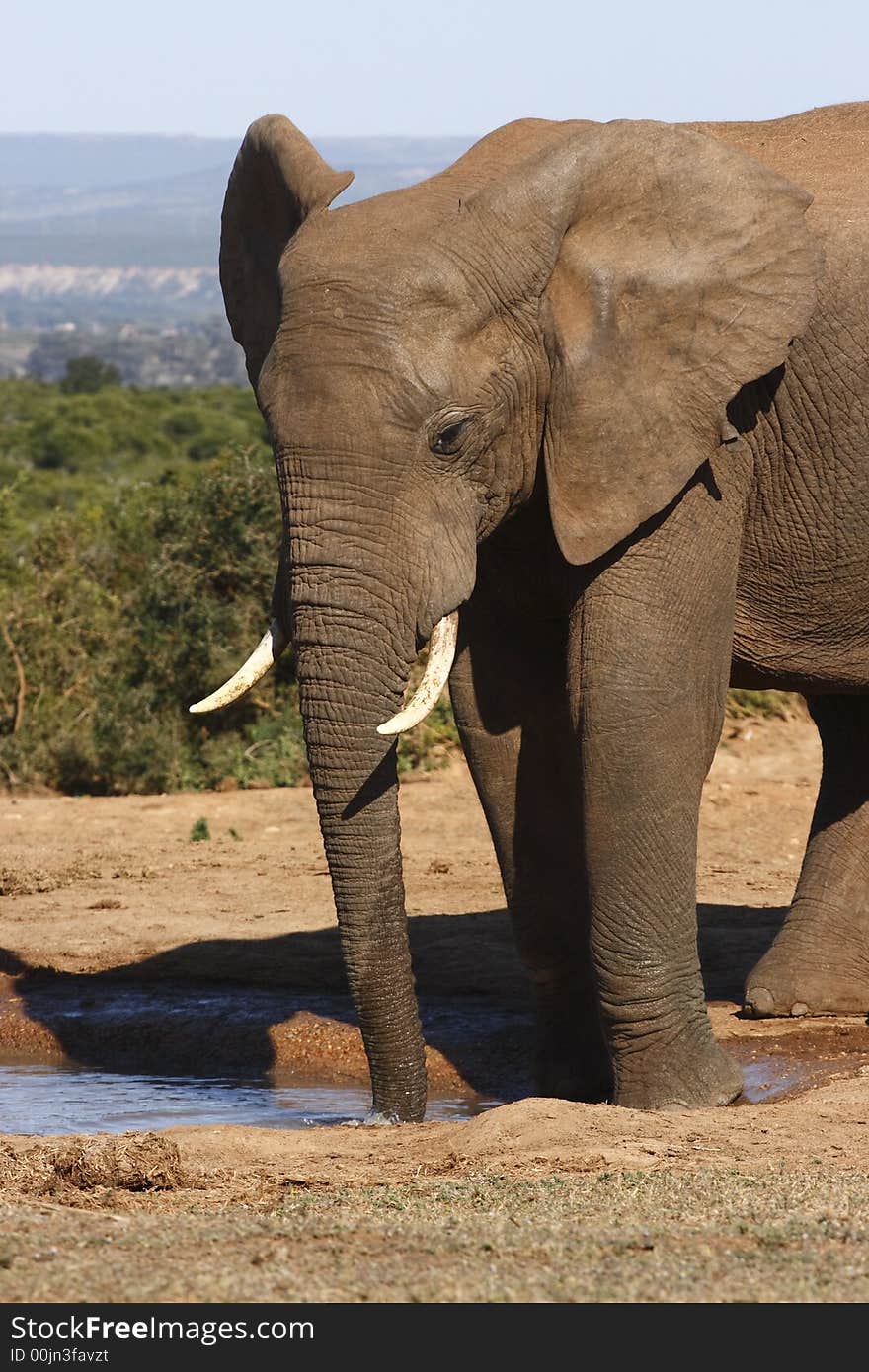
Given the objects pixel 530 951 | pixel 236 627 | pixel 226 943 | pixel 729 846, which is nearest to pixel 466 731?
pixel 530 951

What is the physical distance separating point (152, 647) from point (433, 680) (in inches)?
332

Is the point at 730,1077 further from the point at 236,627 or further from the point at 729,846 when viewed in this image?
the point at 236,627

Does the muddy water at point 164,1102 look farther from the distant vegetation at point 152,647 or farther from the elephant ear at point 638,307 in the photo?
the distant vegetation at point 152,647

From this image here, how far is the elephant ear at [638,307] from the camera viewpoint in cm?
556

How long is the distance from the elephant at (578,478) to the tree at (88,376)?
5438cm

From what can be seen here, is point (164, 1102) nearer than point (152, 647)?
Yes

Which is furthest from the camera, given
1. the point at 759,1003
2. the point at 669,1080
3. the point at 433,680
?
the point at 759,1003

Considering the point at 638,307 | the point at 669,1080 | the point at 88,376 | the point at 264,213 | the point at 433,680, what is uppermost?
the point at 264,213

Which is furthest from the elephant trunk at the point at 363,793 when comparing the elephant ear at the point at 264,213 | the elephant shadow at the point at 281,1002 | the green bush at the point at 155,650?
the green bush at the point at 155,650

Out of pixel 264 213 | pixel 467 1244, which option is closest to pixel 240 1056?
pixel 264 213

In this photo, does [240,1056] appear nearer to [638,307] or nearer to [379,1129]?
[379,1129]

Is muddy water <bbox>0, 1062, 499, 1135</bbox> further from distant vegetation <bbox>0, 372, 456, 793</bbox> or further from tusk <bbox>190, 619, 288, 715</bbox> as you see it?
distant vegetation <bbox>0, 372, 456, 793</bbox>

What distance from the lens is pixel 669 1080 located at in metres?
6.12

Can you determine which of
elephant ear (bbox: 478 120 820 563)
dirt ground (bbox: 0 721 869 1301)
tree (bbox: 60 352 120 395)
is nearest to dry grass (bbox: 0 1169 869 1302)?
dirt ground (bbox: 0 721 869 1301)
